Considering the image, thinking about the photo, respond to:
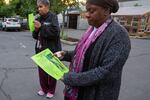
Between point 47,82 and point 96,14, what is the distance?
3.16m

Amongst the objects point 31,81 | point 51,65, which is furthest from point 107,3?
point 31,81

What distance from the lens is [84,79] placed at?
2.00 meters

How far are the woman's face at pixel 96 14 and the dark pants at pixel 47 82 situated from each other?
9.62 feet

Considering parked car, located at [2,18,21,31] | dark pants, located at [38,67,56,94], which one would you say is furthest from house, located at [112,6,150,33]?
dark pants, located at [38,67,56,94]

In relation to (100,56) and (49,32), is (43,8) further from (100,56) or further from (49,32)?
(100,56)

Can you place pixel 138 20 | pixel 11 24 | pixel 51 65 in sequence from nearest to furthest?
1. pixel 51 65
2. pixel 138 20
3. pixel 11 24

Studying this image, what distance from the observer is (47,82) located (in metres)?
4.96

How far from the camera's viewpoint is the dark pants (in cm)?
489

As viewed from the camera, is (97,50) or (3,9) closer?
(97,50)

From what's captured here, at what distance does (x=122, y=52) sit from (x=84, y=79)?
0.38m

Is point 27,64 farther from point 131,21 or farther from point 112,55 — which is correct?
point 131,21

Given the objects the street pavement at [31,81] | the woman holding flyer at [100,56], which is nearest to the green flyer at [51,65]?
the woman holding flyer at [100,56]

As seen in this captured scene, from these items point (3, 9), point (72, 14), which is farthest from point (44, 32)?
point (72, 14)

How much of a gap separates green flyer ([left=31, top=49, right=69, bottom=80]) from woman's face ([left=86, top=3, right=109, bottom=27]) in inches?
19.9
